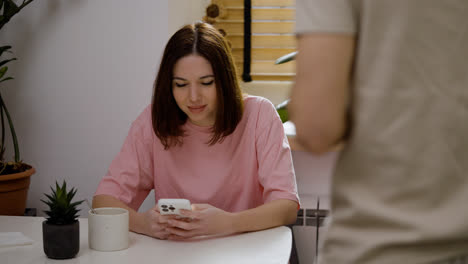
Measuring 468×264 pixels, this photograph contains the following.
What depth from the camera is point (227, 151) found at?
210 cm

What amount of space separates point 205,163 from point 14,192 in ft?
3.03

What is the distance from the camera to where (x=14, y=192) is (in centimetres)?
250

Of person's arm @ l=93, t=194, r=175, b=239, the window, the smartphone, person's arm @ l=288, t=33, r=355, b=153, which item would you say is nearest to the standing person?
person's arm @ l=93, t=194, r=175, b=239

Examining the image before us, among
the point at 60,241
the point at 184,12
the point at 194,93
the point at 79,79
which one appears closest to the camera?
the point at 60,241

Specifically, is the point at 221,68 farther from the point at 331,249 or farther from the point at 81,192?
the point at 331,249

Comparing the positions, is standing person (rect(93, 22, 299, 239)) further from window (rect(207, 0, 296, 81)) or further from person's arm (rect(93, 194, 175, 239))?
window (rect(207, 0, 296, 81))

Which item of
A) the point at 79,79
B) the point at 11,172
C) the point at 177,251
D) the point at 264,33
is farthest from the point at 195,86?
the point at 264,33

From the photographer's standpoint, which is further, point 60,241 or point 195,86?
point 195,86

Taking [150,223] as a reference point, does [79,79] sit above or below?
above

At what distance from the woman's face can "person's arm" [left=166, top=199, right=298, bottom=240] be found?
1.25 feet

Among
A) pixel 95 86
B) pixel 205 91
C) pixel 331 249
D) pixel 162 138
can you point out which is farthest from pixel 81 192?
pixel 331 249

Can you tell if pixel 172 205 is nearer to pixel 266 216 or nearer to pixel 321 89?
pixel 266 216

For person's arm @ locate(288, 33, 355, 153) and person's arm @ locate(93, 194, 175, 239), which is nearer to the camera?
person's arm @ locate(288, 33, 355, 153)

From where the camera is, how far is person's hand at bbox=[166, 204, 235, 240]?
1624mm
